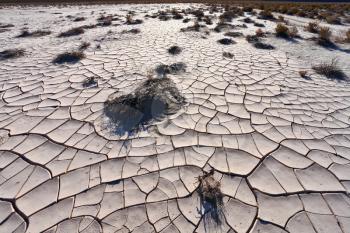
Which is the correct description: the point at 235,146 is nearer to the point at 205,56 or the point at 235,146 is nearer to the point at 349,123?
the point at 349,123

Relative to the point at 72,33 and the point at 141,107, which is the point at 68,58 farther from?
the point at 141,107

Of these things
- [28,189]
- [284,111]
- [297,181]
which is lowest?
[28,189]

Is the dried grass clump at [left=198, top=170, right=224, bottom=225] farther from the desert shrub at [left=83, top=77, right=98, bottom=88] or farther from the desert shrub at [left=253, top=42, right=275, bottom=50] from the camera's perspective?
the desert shrub at [left=253, top=42, right=275, bottom=50]

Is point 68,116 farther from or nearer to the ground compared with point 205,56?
nearer to the ground

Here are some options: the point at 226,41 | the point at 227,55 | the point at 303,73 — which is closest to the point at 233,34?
the point at 226,41

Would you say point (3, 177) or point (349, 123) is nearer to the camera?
point (3, 177)

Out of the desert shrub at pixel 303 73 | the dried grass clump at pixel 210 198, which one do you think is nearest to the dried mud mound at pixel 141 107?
the dried grass clump at pixel 210 198

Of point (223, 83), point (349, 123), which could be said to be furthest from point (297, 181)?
point (223, 83)

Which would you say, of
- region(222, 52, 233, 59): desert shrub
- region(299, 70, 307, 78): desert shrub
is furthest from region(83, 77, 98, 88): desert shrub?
region(299, 70, 307, 78): desert shrub
